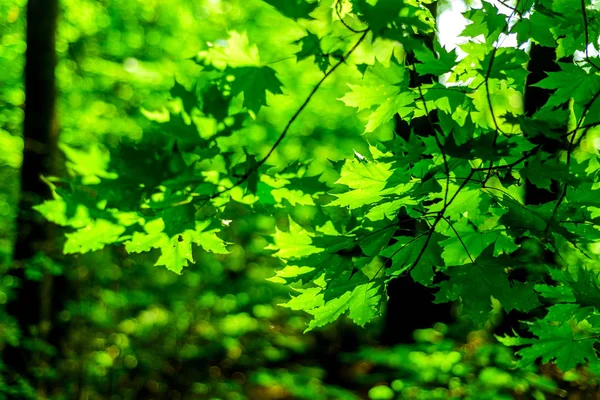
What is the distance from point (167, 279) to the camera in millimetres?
7391

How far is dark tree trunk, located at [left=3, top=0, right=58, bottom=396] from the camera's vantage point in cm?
427

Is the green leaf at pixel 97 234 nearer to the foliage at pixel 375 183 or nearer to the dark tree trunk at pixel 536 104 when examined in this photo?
the foliage at pixel 375 183

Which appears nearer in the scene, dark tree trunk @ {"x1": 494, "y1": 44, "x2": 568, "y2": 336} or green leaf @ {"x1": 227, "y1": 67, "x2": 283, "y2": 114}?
green leaf @ {"x1": 227, "y1": 67, "x2": 283, "y2": 114}

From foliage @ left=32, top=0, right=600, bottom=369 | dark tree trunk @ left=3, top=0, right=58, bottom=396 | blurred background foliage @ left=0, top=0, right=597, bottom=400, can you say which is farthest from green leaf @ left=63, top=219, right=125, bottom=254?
dark tree trunk @ left=3, top=0, right=58, bottom=396

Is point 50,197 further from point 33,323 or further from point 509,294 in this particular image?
point 509,294

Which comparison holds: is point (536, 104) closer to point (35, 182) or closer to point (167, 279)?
point (35, 182)

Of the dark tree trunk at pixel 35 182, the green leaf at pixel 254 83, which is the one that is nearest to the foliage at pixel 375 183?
the green leaf at pixel 254 83

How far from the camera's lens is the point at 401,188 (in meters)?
1.39

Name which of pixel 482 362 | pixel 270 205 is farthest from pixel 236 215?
pixel 270 205

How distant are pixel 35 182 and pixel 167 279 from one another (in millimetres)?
3248

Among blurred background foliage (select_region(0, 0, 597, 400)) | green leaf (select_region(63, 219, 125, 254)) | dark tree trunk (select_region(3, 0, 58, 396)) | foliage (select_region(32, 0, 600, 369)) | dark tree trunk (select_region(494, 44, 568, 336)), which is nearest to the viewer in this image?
foliage (select_region(32, 0, 600, 369))

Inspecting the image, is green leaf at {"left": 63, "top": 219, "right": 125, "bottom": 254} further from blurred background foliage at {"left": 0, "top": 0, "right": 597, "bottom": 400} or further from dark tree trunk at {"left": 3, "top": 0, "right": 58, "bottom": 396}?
dark tree trunk at {"left": 3, "top": 0, "right": 58, "bottom": 396}

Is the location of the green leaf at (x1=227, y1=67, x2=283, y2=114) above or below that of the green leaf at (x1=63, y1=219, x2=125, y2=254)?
above

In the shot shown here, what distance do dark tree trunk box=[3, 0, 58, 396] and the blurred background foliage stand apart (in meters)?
0.12
